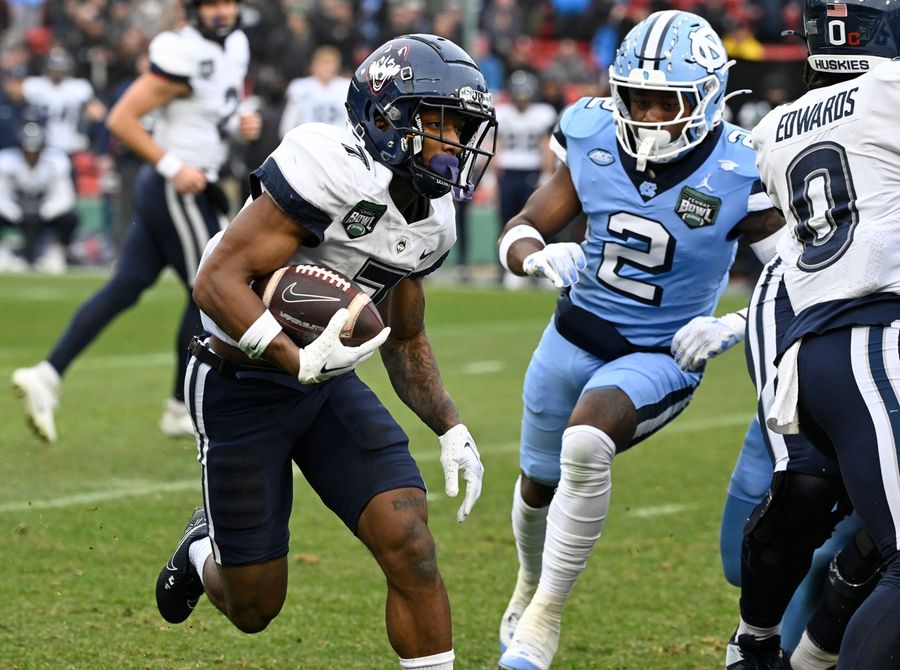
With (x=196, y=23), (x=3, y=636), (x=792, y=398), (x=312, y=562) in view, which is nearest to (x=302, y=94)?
(x=196, y=23)

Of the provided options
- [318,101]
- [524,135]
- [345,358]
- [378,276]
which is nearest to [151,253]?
[378,276]

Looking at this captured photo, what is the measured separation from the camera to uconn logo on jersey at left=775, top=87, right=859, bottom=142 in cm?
319

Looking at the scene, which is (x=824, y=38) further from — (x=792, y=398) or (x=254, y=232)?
(x=254, y=232)

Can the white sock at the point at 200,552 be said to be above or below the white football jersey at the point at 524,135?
above

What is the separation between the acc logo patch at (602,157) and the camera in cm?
445

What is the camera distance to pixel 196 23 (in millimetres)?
6996

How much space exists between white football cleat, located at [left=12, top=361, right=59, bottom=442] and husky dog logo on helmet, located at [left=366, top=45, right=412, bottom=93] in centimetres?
358

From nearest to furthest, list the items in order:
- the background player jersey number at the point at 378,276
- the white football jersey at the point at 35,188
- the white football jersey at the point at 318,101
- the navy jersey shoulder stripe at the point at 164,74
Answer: the background player jersey number at the point at 378,276 → the navy jersey shoulder stripe at the point at 164,74 → the white football jersey at the point at 318,101 → the white football jersey at the point at 35,188

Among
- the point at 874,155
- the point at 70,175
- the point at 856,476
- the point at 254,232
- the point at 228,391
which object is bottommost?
the point at 70,175

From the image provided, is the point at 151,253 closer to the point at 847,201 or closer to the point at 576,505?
the point at 576,505

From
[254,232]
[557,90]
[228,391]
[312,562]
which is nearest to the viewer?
[254,232]

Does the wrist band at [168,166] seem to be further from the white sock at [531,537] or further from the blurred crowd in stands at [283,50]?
the blurred crowd in stands at [283,50]

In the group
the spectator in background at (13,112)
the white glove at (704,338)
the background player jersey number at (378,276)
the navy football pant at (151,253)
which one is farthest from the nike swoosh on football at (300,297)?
the spectator in background at (13,112)

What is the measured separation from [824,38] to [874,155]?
15.3 inches
